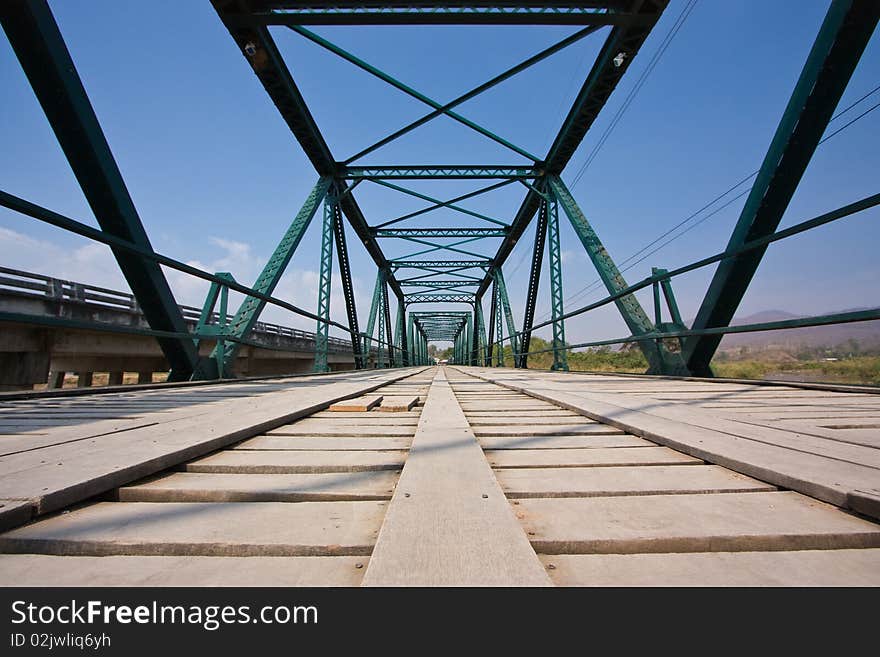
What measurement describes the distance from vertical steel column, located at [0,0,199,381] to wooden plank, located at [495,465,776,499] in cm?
316

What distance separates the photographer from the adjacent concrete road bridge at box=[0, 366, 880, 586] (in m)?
0.55

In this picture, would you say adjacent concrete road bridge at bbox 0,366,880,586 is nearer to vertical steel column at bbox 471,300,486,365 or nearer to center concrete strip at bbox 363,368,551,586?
center concrete strip at bbox 363,368,551,586

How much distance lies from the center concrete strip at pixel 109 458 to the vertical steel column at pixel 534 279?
9.43 m

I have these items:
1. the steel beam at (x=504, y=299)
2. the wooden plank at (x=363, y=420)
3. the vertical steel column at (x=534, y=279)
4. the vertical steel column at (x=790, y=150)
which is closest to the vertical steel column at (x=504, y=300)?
the steel beam at (x=504, y=299)

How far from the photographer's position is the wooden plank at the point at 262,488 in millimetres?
809

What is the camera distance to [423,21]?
5242 mm

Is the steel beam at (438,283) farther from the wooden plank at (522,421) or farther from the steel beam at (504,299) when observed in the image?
the wooden plank at (522,421)

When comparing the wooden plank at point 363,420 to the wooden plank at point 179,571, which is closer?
the wooden plank at point 179,571

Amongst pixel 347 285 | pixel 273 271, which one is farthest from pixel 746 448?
pixel 347 285

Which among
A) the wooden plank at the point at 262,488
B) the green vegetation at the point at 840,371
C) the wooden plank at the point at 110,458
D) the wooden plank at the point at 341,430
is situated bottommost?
the wooden plank at the point at 262,488

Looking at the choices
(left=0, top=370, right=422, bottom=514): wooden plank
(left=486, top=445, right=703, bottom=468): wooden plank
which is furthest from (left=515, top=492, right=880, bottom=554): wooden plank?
(left=0, top=370, right=422, bottom=514): wooden plank
